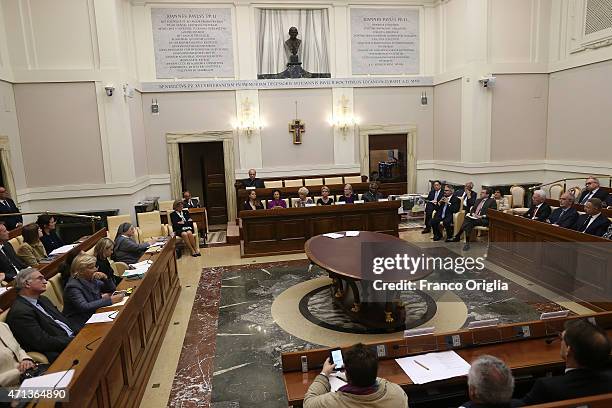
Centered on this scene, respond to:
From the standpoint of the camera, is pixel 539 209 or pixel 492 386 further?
pixel 539 209

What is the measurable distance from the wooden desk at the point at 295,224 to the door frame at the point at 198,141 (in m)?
→ 3.45

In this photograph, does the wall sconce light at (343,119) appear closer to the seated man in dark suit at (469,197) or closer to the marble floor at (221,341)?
the seated man in dark suit at (469,197)

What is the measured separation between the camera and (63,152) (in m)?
8.80

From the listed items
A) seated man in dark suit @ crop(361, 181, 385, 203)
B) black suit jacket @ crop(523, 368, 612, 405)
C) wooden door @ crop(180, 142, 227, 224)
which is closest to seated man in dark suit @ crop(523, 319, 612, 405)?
black suit jacket @ crop(523, 368, 612, 405)

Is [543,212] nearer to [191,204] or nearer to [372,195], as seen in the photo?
[372,195]

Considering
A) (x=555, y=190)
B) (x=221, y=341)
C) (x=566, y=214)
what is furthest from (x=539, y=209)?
(x=221, y=341)

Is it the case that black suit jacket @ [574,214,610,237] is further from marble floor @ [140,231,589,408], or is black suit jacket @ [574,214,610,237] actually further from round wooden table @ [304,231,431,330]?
round wooden table @ [304,231,431,330]

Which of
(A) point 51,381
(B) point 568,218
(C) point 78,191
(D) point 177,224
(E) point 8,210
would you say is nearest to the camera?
(A) point 51,381

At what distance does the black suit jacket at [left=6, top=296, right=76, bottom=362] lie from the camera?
3.12m

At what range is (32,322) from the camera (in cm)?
316

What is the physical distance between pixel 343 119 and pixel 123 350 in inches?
356

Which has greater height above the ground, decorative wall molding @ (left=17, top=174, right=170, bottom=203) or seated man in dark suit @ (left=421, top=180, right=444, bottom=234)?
decorative wall molding @ (left=17, top=174, right=170, bottom=203)

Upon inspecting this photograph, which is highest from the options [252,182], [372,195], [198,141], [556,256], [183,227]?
[198,141]

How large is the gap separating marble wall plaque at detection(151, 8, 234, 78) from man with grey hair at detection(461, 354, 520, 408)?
1017cm
